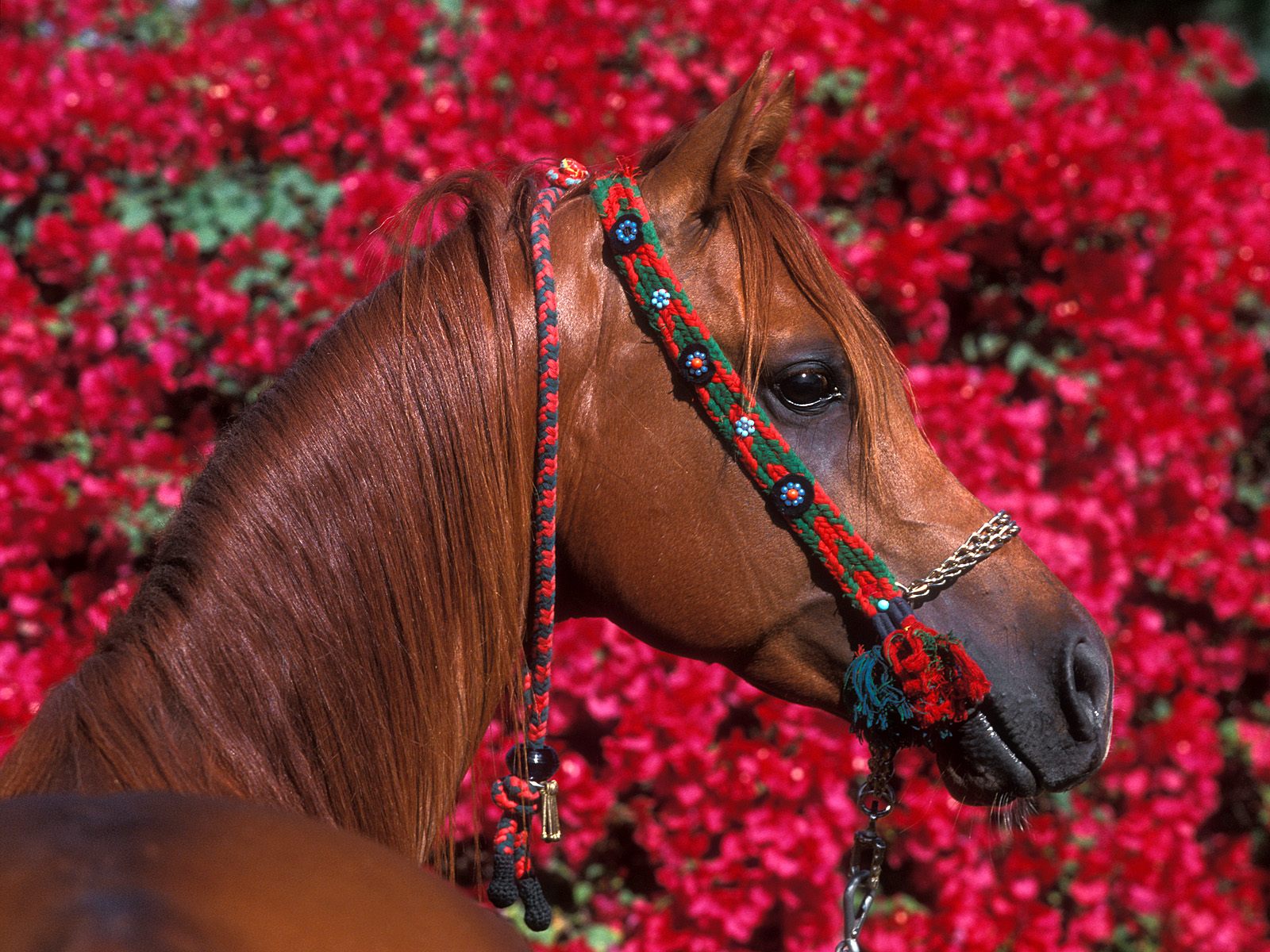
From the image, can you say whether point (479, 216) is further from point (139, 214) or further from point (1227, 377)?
point (1227, 377)

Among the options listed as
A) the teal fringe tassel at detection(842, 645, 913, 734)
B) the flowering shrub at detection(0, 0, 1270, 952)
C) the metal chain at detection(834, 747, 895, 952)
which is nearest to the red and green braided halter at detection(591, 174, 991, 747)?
the teal fringe tassel at detection(842, 645, 913, 734)

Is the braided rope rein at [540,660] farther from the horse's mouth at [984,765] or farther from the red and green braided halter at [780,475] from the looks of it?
the horse's mouth at [984,765]

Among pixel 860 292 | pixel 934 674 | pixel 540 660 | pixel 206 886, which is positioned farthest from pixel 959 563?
pixel 860 292

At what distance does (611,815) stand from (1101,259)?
204 centimetres

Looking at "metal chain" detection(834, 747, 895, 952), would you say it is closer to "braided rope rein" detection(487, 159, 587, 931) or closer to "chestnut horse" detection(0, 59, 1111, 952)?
"chestnut horse" detection(0, 59, 1111, 952)

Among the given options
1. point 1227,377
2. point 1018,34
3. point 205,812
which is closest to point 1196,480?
point 1227,377

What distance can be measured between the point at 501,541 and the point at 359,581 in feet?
0.59

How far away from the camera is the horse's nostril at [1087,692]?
137cm

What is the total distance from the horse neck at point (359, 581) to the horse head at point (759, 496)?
12cm

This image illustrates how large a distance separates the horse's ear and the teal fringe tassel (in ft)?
2.10

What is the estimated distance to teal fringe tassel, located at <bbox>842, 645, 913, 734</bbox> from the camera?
4.45ft

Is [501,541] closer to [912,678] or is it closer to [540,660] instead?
[540,660]

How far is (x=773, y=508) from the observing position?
1392mm

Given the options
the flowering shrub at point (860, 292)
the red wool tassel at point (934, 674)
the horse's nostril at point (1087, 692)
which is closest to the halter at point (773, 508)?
the red wool tassel at point (934, 674)
